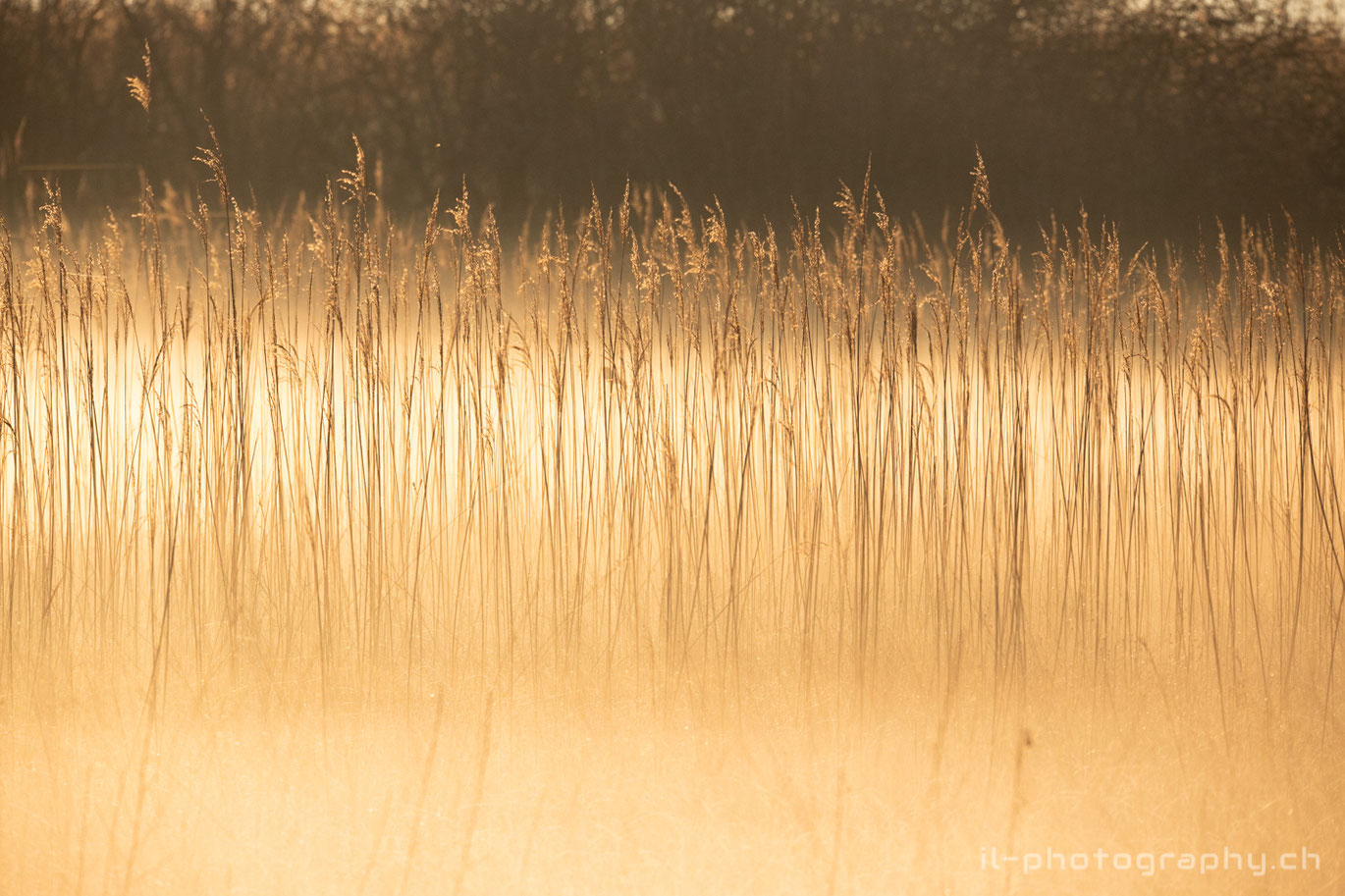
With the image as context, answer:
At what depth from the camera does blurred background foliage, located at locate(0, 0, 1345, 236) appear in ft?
8.35

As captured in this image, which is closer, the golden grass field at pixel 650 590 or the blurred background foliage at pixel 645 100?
the golden grass field at pixel 650 590

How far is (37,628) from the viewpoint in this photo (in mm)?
1522

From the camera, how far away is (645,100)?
265 centimetres

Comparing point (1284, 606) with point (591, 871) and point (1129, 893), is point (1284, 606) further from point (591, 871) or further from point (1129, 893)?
point (591, 871)

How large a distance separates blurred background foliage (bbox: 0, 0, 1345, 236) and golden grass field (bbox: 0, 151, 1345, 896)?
0.93m

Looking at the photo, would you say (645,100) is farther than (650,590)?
Yes

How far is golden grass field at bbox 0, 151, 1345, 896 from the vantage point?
4.24 ft

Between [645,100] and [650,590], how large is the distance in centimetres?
161

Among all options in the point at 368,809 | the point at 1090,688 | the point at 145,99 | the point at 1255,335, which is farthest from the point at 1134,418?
the point at 145,99

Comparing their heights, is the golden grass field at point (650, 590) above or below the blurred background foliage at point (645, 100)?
below

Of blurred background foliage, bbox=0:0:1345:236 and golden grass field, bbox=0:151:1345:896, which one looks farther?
blurred background foliage, bbox=0:0:1345:236

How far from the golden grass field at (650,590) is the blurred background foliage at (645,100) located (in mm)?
928

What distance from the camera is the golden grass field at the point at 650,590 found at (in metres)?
1.29

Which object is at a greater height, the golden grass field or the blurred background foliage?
the blurred background foliage
